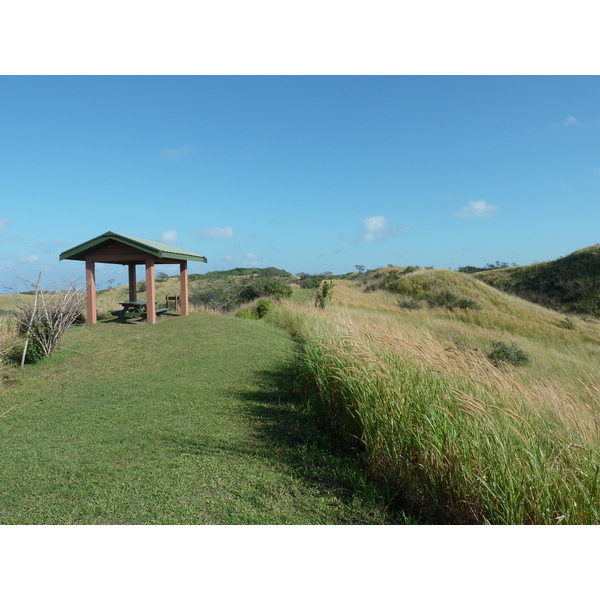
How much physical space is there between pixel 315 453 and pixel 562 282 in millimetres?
36609

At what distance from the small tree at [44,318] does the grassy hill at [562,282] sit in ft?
102

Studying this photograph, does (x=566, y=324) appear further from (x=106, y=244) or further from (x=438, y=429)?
(x=106, y=244)

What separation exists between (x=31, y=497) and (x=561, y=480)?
13.4 ft

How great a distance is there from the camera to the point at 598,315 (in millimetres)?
26953

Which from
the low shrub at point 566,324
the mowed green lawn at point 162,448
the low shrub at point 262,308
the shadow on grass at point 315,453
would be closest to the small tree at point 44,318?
the mowed green lawn at point 162,448

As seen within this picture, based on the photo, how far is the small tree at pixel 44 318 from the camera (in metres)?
8.44

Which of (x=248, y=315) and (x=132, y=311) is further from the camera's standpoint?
(x=248, y=315)

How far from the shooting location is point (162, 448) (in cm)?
427

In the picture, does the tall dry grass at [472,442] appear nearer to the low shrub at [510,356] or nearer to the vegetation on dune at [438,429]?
the vegetation on dune at [438,429]

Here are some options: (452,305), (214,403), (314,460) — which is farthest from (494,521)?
(452,305)

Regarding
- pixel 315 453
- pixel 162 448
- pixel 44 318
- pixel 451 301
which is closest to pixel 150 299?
pixel 44 318

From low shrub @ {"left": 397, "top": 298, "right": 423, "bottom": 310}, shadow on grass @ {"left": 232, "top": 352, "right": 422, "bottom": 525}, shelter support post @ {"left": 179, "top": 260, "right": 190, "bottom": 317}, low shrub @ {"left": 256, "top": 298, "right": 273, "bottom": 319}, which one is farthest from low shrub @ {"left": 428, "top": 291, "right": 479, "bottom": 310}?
shadow on grass @ {"left": 232, "top": 352, "right": 422, "bottom": 525}

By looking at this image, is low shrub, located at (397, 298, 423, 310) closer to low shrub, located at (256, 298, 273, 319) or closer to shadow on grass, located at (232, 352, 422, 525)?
low shrub, located at (256, 298, 273, 319)

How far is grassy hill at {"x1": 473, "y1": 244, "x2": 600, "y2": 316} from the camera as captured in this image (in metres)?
29.6
